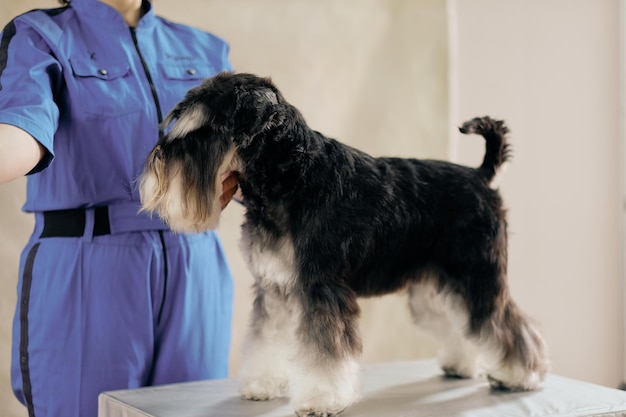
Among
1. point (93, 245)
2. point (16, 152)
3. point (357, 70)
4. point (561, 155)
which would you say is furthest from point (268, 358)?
point (561, 155)

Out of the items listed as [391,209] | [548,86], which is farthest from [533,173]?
[391,209]

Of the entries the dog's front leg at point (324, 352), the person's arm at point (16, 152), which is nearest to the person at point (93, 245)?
the person's arm at point (16, 152)

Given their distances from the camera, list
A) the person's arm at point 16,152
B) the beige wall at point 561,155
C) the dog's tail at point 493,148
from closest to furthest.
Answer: the person's arm at point 16,152 → the dog's tail at point 493,148 → the beige wall at point 561,155

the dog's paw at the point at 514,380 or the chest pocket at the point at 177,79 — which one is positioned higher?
the chest pocket at the point at 177,79

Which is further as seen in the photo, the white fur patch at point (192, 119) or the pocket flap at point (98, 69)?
the pocket flap at point (98, 69)

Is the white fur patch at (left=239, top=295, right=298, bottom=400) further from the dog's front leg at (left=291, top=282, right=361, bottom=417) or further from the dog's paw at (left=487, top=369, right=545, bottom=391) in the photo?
the dog's paw at (left=487, top=369, right=545, bottom=391)

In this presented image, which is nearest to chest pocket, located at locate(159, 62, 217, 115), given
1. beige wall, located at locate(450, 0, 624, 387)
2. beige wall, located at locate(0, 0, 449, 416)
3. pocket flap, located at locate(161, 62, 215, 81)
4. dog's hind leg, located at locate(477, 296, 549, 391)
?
pocket flap, located at locate(161, 62, 215, 81)

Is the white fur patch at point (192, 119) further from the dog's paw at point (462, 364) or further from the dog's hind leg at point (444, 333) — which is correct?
the dog's paw at point (462, 364)

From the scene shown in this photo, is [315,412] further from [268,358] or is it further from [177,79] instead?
[177,79]

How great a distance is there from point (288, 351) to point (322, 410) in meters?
0.24

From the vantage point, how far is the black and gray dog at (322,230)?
162cm

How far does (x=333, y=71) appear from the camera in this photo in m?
3.57

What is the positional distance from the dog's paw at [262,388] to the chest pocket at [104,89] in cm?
72

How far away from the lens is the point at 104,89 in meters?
1.93
